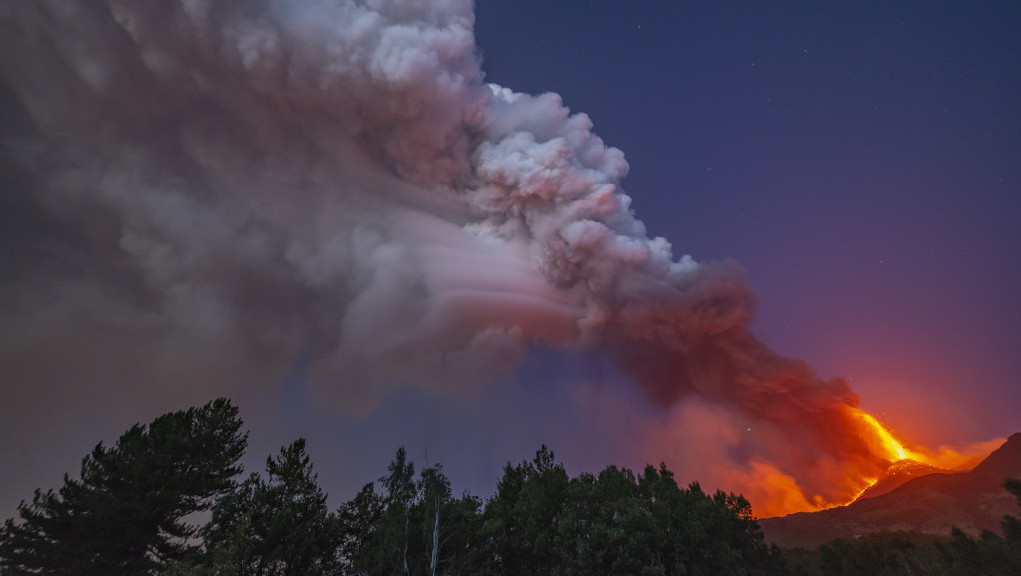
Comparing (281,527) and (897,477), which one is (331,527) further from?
(897,477)

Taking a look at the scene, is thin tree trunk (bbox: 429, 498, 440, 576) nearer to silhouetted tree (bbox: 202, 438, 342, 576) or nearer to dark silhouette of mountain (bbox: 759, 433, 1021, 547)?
silhouetted tree (bbox: 202, 438, 342, 576)

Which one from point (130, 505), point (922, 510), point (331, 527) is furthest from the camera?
point (922, 510)

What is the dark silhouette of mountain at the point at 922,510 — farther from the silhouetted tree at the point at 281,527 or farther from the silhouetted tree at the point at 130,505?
the silhouetted tree at the point at 130,505

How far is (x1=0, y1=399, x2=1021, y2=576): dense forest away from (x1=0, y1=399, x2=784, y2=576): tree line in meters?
0.09

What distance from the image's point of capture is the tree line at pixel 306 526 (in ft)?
95.4

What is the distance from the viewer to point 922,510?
5910 inches

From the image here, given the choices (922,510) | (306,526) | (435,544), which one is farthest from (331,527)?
(922,510)

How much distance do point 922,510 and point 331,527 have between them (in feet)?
645

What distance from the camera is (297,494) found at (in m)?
37.7

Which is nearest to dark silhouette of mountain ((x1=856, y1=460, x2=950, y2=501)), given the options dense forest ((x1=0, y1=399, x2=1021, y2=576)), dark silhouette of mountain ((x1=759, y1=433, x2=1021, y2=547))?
dark silhouette of mountain ((x1=759, y1=433, x2=1021, y2=547))

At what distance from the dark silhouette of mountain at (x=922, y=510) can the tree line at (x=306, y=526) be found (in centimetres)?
14566

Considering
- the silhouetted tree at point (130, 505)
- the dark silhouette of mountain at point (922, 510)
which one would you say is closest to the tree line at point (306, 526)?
the silhouetted tree at point (130, 505)

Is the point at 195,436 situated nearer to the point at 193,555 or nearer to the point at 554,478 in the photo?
the point at 193,555

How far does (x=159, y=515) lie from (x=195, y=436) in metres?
5.36
